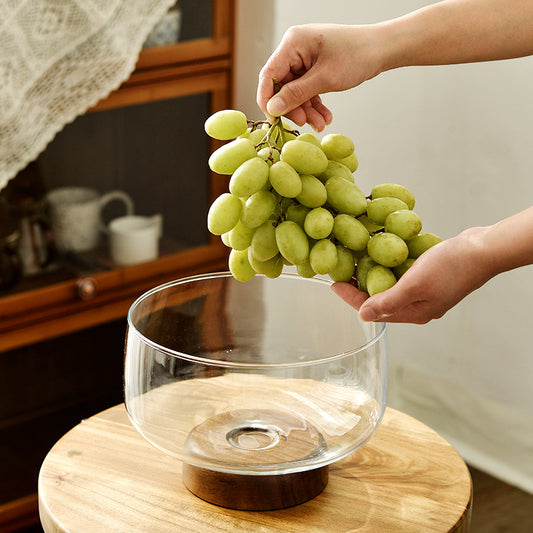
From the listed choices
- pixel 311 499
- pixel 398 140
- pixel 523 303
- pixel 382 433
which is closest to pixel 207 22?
pixel 398 140

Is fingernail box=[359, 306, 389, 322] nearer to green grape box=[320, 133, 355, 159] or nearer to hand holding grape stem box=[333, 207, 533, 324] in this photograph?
hand holding grape stem box=[333, 207, 533, 324]

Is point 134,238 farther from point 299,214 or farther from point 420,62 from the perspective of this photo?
point 299,214

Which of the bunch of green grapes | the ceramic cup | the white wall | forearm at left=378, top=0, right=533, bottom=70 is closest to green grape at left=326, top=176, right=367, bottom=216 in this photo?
the bunch of green grapes

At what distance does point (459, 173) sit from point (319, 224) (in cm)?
111

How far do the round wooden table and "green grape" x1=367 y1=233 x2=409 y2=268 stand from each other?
28 centimetres

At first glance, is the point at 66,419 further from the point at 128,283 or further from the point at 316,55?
the point at 316,55

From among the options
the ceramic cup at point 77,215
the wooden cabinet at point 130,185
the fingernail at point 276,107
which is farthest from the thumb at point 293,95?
the ceramic cup at point 77,215

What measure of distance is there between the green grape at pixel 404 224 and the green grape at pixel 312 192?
0.07m

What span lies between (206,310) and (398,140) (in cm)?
99

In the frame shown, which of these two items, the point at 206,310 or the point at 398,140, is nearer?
the point at 206,310

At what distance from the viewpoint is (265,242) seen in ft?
2.84

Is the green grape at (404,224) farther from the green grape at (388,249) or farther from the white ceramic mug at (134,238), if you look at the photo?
the white ceramic mug at (134,238)

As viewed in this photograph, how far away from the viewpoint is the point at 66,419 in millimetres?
1985

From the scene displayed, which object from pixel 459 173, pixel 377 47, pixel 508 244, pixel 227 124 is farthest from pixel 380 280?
pixel 459 173
